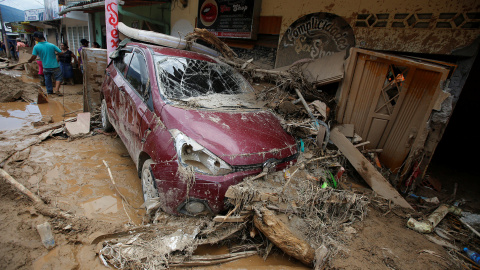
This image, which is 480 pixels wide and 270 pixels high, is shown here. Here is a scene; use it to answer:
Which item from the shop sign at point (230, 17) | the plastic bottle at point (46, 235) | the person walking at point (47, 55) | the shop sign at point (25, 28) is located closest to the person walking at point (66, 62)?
the person walking at point (47, 55)

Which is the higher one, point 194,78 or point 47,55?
point 194,78

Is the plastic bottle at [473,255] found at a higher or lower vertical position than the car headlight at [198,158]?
lower

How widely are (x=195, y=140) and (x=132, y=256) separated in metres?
1.10

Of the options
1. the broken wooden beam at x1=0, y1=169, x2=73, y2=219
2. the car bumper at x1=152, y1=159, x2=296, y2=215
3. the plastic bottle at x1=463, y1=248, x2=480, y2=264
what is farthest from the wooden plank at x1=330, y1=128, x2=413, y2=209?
the broken wooden beam at x1=0, y1=169, x2=73, y2=219

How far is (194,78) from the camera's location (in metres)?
3.24

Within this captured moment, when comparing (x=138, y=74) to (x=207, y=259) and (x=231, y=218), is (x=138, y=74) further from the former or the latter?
(x=207, y=259)

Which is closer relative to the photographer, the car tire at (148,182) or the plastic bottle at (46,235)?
the plastic bottle at (46,235)

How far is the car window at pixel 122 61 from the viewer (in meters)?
3.77

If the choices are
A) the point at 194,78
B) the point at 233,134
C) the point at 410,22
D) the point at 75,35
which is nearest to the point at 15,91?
the point at 194,78

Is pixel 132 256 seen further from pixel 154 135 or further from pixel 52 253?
pixel 154 135

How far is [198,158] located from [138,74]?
1.83m

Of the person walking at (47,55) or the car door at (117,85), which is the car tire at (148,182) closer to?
the car door at (117,85)

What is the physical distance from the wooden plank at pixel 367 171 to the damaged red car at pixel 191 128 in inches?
52.6

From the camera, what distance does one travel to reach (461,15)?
373cm
